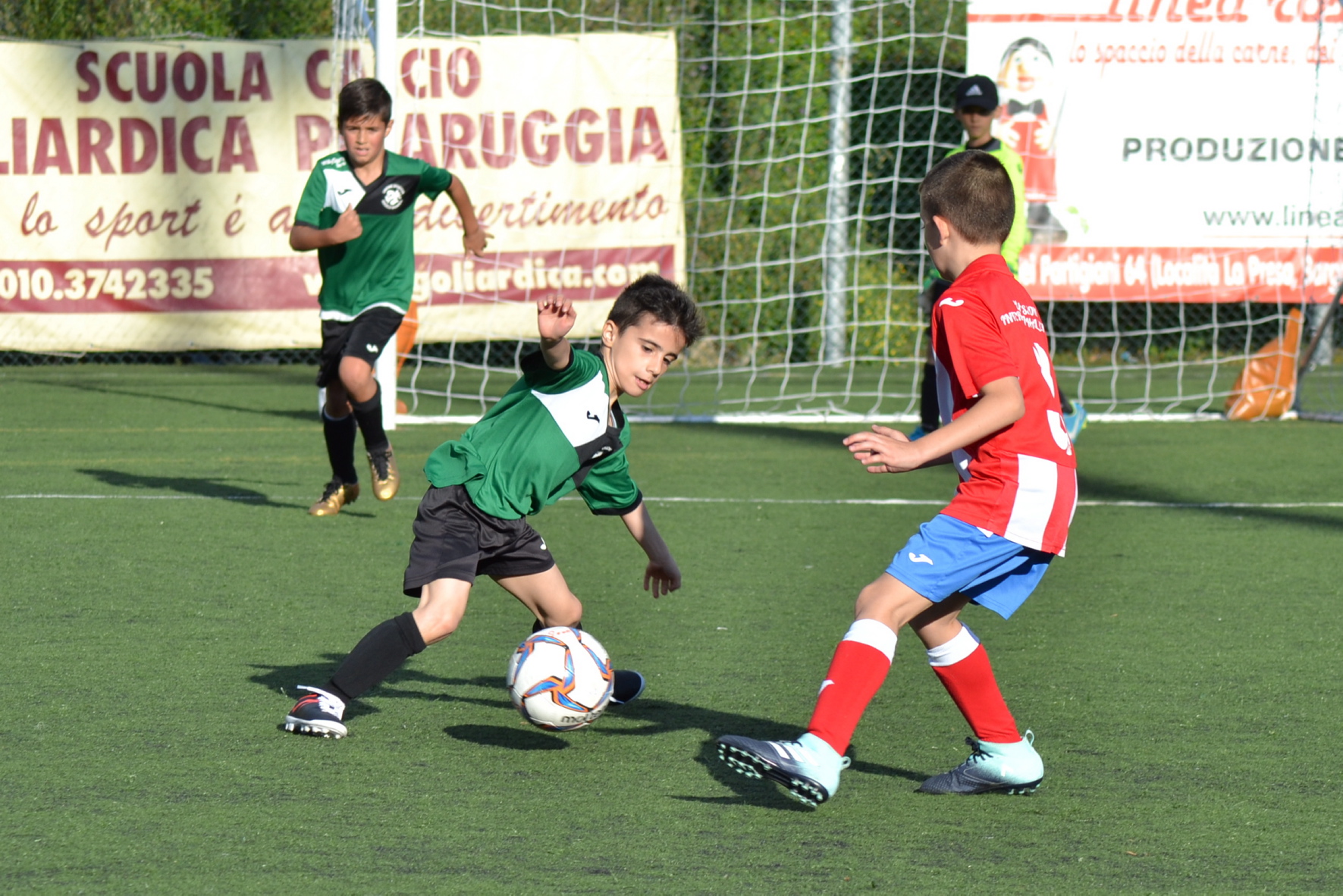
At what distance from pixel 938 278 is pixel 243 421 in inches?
191

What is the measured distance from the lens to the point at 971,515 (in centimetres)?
309

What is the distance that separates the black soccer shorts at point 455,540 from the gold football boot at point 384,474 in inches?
116

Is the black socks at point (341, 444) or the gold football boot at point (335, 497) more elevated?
the black socks at point (341, 444)

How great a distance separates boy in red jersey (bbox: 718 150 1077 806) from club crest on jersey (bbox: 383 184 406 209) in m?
3.98

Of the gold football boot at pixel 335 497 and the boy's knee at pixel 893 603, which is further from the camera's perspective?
the gold football boot at pixel 335 497

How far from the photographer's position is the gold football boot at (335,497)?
262 inches

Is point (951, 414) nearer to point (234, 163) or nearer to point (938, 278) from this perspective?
point (938, 278)

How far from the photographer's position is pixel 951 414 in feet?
10.5

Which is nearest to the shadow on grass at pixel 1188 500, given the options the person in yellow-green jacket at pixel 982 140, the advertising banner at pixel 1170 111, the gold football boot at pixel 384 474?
the person in yellow-green jacket at pixel 982 140

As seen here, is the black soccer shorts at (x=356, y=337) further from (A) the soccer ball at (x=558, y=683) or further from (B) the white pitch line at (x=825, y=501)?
(A) the soccer ball at (x=558, y=683)

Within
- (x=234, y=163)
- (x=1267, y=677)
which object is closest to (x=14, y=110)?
(x=234, y=163)

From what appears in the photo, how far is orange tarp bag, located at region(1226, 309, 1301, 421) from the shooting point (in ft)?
36.0

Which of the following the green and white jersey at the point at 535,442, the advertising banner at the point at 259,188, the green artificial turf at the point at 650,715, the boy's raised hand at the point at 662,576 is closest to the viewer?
the green artificial turf at the point at 650,715

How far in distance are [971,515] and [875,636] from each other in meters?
0.30
